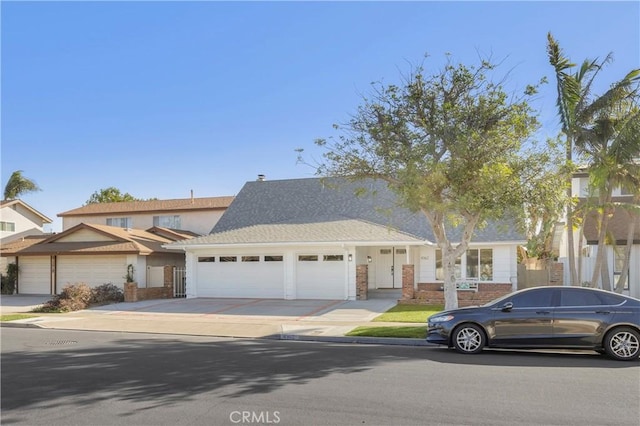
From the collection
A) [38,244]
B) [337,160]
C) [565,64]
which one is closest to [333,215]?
[337,160]

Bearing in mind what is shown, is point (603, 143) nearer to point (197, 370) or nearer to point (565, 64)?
point (565, 64)

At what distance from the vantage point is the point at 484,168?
12.9m

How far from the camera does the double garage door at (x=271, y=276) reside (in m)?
23.3

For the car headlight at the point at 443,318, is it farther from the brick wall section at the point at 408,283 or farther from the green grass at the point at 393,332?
the brick wall section at the point at 408,283

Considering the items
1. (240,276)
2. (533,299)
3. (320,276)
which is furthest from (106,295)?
(533,299)

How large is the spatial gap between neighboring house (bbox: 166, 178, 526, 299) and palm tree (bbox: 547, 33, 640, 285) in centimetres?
639

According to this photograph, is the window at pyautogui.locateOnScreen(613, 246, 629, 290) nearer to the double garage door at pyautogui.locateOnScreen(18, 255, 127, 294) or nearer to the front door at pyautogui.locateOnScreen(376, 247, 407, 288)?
the front door at pyautogui.locateOnScreen(376, 247, 407, 288)

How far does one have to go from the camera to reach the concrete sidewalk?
47.6ft

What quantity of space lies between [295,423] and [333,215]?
21.2 m

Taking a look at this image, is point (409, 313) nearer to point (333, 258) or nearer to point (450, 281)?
point (450, 281)

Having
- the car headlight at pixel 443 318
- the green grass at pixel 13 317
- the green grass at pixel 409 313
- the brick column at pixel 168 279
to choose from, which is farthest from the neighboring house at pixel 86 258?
the car headlight at pixel 443 318

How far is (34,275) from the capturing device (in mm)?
28438

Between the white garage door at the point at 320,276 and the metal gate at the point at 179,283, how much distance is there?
256 inches

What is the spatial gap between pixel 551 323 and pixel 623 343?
1.30 meters
